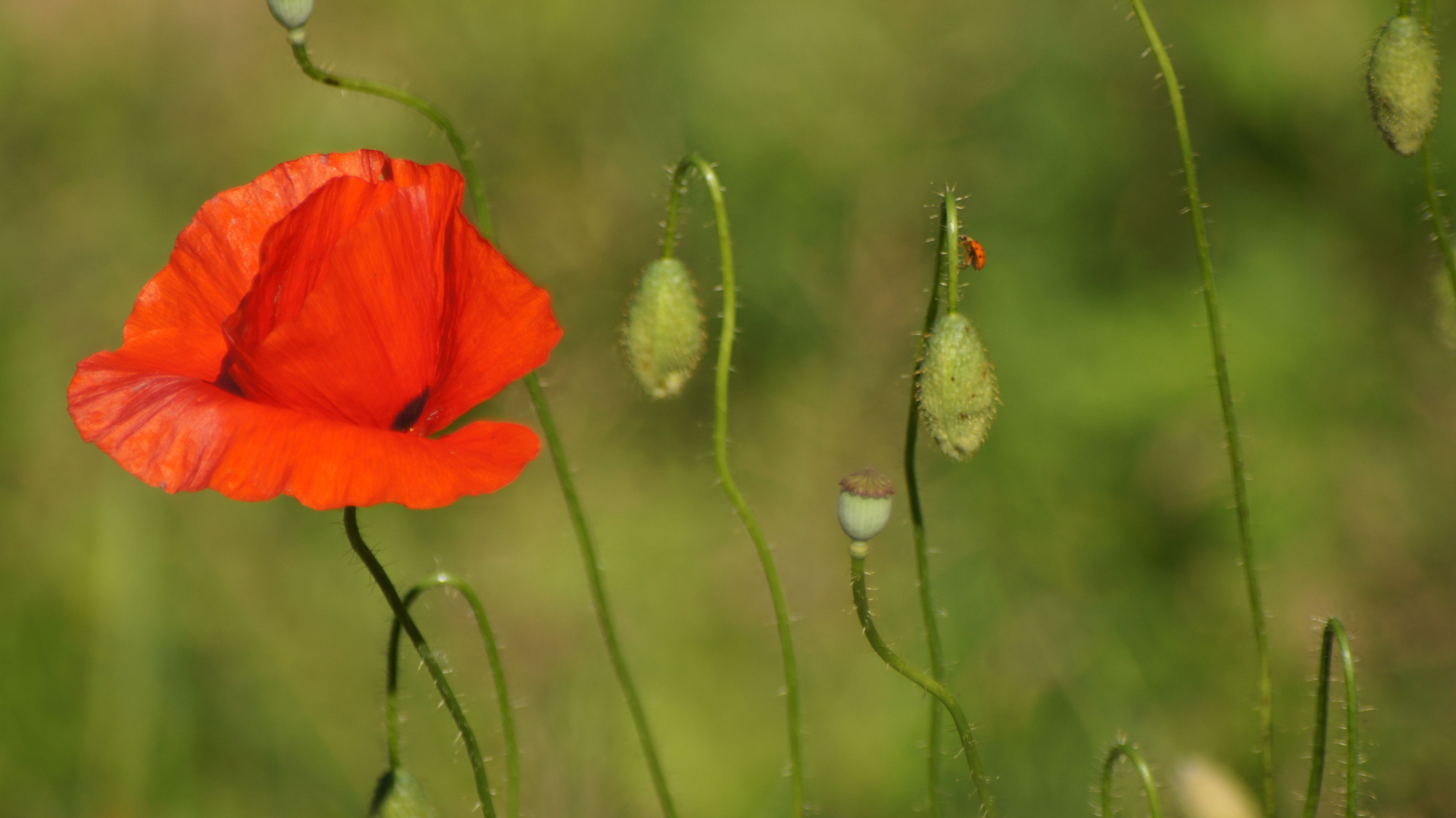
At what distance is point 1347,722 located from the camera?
1.05m

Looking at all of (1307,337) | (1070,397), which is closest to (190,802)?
(1070,397)

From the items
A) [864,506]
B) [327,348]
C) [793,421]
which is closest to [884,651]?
[864,506]

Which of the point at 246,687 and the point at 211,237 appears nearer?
the point at 211,237

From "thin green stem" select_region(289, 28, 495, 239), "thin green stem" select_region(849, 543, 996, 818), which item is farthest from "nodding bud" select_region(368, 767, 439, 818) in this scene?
"thin green stem" select_region(289, 28, 495, 239)

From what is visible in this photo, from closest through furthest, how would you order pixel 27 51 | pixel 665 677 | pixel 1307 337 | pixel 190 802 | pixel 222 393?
1. pixel 222 393
2. pixel 190 802
3. pixel 665 677
4. pixel 1307 337
5. pixel 27 51

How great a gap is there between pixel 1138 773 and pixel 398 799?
0.62 meters

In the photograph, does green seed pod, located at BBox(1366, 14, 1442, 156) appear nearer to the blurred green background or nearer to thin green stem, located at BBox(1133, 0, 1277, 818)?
thin green stem, located at BBox(1133, 0, 1277, 818)

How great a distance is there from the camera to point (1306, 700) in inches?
83.6

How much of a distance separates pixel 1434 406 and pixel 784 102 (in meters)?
1.49

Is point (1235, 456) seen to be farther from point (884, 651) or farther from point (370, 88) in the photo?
point (370, 88)

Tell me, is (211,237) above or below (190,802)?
above

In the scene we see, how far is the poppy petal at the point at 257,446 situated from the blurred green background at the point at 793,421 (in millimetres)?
1073

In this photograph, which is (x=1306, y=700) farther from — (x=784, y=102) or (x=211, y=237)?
(x=211, y=237)

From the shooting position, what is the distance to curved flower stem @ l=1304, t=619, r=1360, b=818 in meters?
0.99
